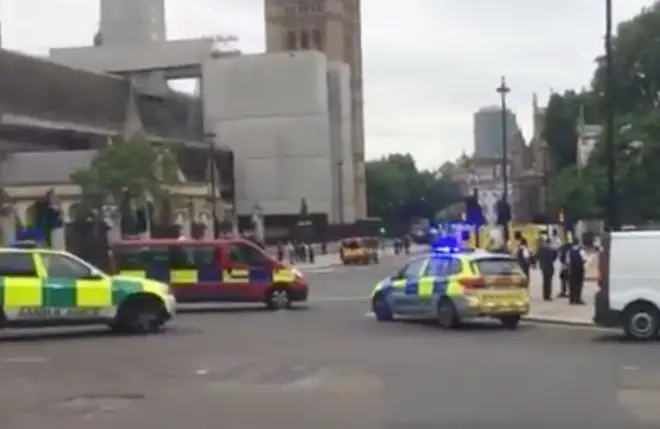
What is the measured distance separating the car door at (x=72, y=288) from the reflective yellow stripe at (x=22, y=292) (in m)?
0.14

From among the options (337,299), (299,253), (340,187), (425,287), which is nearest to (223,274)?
(337,299)

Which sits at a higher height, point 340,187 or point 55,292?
point 340,187

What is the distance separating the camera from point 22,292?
24.5m

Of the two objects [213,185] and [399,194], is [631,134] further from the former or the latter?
[399,194]

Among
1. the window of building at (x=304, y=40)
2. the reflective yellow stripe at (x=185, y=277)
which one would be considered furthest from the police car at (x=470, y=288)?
the window of building at (x=304, y=40)

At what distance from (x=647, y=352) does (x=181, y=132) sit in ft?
337

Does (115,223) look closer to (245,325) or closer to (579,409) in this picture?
(245,325)

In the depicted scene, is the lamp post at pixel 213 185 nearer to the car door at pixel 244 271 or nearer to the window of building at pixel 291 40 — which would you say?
the window of building at pixel 291 40

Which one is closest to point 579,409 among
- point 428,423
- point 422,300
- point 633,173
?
point 428,423

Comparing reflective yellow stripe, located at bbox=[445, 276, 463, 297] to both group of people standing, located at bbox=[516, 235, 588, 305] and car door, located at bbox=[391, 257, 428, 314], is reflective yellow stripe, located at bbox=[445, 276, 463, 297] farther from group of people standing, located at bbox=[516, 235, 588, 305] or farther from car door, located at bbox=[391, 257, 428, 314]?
group of people standing, located at bbox=[516, 235, 588, 305]

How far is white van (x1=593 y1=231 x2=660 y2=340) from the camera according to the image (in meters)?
23.3

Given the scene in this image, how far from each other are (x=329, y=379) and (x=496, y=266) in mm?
11080

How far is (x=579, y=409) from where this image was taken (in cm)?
1352

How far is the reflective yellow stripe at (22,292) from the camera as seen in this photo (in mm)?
24359
